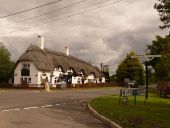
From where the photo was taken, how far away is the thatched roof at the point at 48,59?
77.9 metres

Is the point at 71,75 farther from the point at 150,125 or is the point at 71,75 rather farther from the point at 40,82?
the point at 150,125

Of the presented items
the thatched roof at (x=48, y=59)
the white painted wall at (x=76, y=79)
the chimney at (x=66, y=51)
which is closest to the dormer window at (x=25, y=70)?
the thatched roof at (x=48, y=59)

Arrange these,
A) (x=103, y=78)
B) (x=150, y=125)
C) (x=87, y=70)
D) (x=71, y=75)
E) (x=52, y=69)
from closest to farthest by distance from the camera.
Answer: (x=150, y=125)
(x=52, y=69)
(x=71, y=75)
(x=87, y=70)
(x=103, y=78)

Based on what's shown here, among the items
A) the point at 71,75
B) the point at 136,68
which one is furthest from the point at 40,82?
the point at 136,68

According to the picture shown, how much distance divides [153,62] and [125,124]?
197 ft

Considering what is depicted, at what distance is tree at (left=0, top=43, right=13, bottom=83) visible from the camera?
84.9 meters

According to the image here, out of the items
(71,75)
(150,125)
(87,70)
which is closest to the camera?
(150,125)

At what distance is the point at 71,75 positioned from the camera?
92312mm

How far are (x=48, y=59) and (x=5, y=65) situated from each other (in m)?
9.92

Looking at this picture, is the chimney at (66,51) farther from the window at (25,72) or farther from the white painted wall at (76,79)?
the window at (25,72)

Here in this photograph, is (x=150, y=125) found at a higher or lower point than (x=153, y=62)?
lower

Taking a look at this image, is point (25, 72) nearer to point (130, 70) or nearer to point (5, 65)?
point (5, 65)

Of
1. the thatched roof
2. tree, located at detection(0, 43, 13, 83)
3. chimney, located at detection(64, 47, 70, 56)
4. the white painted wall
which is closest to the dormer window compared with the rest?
the thatched roof

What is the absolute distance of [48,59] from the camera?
82.1 meters
